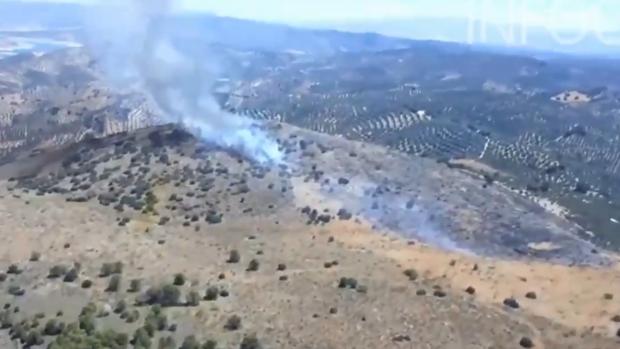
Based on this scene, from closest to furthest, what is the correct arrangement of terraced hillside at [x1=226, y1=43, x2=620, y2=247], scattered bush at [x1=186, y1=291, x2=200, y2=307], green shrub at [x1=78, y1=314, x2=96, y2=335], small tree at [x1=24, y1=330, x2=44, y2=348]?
small tree at [x1=24, y1=330, x2=44, y2=348], green shrub at [x1=78, y1=314, x2=96, y2=335], scattered bush at [x1=186, y1=291, x2=200, y2=307], terraced hillside at [x1=226, y1=43, x2=620, y2=247]

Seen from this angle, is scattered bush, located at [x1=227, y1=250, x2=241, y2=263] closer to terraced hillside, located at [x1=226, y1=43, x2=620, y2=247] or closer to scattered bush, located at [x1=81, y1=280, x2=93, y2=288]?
scattered bush, located at [x1=81, y1=280, x2=93, y2=288]

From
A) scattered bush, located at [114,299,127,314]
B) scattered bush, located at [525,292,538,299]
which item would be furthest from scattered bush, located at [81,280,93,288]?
scattered bush, located at [525,292,538,299]

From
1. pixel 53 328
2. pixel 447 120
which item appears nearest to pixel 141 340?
pixel 53 328

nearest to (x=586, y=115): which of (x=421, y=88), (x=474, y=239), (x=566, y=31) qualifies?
(x=566, y=31)

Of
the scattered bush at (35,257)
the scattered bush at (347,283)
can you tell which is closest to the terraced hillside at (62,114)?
the scattered bush at (35,257)

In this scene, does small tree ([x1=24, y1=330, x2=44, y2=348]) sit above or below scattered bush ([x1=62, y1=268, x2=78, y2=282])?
above

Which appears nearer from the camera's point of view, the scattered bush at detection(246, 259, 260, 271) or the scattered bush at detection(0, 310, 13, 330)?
the scattered bush at detection(0, 310, 13, 330)

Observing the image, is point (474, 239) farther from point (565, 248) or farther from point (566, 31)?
point (566, 31)
